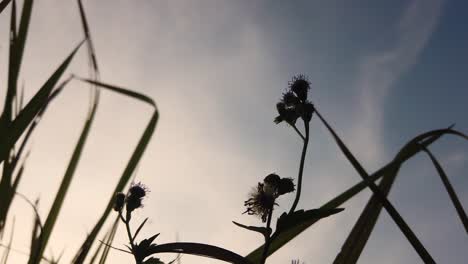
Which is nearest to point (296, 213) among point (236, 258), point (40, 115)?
point (236, 258)

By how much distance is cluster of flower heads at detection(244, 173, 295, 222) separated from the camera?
2973 millimetres

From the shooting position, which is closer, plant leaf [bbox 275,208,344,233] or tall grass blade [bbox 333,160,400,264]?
tall grass blade [bbox 333,160,400,264]

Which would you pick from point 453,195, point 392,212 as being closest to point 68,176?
point 392,212

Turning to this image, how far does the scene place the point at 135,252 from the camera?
127 inches

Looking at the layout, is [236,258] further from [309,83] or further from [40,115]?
[309,83]

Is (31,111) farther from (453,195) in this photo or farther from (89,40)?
(453,195)

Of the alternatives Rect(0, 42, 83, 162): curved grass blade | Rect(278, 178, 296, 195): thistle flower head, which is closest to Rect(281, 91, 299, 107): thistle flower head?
Rect(278, 178, 296, 195): thistle flower head

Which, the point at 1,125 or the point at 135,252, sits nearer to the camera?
the point at 1,125

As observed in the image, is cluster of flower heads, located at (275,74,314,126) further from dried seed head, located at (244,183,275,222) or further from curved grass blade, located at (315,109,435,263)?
curved grass blade, located at (315,109,435,263)

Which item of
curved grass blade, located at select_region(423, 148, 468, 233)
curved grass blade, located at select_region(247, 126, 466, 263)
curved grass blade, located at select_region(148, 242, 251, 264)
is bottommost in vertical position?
curved grass blade, located at select_region(423, 148, 468, 233)

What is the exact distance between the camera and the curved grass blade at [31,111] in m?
1.14

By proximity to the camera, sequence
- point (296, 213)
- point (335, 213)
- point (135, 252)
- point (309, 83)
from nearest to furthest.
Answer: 1. point (335, 213)
2. point (296, 213)
3. point (135, 252)
4. point (309, 83)

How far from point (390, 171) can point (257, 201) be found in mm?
1703

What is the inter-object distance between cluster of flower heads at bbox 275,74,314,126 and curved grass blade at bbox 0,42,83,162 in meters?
2.48
